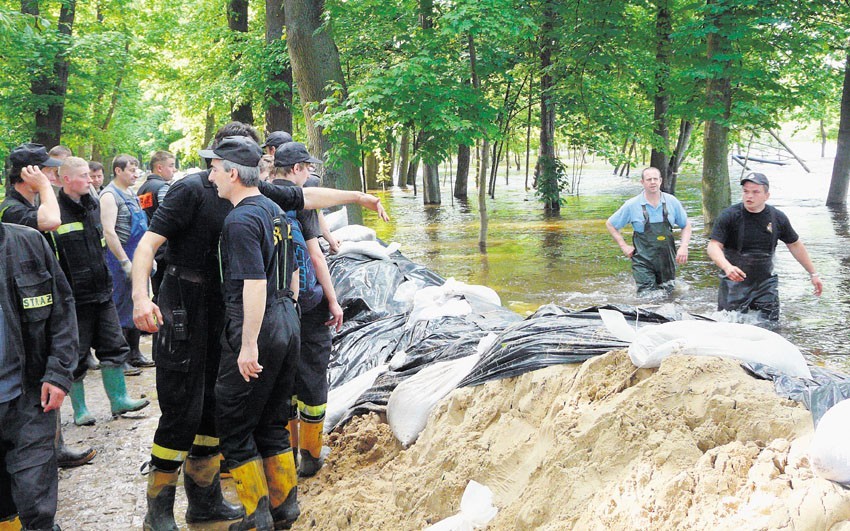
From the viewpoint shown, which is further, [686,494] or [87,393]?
[87,393]

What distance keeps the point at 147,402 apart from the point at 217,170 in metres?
3.02

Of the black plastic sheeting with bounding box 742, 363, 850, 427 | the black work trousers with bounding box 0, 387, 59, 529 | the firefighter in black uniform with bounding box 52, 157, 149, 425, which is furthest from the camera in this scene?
the firefighter in black uniform with bounding box 52, 157, 149, 425

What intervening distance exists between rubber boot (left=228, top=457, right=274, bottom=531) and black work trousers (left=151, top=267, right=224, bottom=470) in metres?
0.35

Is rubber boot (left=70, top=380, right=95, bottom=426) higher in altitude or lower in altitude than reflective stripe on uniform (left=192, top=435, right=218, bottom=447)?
lower

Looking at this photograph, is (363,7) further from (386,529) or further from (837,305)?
(386,529)

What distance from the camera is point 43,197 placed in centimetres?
453

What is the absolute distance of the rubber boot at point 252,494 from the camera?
11.9ft

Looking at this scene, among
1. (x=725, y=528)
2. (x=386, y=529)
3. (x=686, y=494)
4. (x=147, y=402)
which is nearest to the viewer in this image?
(x=725, y=528)

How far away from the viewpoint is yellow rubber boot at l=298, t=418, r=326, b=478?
4.45m

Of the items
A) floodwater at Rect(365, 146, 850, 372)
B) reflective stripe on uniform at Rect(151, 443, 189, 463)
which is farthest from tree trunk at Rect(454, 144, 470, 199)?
reflective stripe on uniform at Rect(151, 443, 189, 463)

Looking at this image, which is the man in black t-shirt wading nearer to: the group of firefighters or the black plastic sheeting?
the group of firefighters

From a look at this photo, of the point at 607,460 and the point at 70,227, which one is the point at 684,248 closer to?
the point at 607,460

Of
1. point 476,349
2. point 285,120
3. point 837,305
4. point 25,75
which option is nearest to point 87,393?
point 476,349

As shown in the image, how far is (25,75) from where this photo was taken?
17984 millimetres
